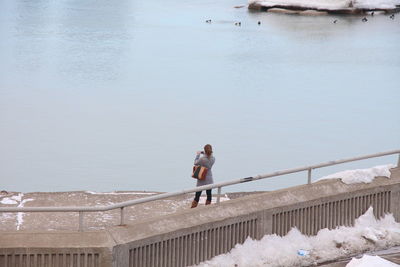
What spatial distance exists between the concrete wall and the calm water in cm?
899

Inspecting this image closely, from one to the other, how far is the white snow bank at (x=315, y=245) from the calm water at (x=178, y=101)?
9.03 meters

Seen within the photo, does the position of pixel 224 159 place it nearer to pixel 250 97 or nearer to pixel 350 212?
pixel 250 97

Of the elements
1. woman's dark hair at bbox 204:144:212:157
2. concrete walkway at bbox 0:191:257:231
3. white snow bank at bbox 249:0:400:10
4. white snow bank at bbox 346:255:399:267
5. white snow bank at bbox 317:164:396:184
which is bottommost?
white snow bank at bbox 346:255:399:267

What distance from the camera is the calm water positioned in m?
22.0

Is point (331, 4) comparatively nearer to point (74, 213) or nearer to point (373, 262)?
point (74, 213)

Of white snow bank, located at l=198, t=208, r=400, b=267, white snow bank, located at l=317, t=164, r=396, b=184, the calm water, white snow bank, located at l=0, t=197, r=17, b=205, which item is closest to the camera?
white snow bank, located at l=198, t=208, r=400, b=267

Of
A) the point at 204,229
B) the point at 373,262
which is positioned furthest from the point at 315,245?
the point at 204,229

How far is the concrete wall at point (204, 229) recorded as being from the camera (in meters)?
8.59

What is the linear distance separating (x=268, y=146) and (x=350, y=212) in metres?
13.6

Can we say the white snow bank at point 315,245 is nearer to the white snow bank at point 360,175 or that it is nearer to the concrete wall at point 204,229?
the concrete wall at point 204,229

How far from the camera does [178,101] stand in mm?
30438

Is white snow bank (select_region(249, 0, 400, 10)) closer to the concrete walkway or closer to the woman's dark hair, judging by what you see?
the concrete walkway

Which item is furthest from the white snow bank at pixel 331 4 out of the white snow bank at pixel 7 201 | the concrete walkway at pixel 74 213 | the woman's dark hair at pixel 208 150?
the woman's dark hair at pixel 208 150

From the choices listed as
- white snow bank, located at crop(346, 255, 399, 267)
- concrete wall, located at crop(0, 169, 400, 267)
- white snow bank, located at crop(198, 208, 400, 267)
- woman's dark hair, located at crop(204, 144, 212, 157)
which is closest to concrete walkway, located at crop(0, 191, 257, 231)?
woman's dark hair, located at crop(204, 144, 212, 157)
